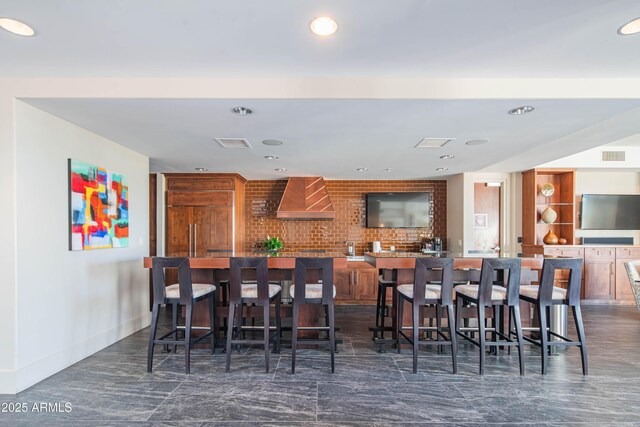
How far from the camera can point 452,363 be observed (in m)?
2.95

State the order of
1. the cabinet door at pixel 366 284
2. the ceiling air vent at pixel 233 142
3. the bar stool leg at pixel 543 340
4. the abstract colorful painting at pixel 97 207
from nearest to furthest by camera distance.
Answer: the bar stool leg at pixel 543 340, the abstract colorful painting at pixel 97 207, the ceiling air vent at pixel 233 142, the cabinet door at pixel 366 284

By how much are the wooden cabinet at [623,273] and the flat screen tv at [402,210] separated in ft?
10.5

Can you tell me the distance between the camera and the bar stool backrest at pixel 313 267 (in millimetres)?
2799

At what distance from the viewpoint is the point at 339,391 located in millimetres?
2508

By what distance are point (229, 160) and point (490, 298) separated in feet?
11.8

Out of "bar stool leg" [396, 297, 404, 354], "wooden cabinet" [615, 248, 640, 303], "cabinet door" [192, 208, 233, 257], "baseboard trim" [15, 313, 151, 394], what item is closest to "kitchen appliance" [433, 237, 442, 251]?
"wooden cabinet" [615, 248, 640, 303]

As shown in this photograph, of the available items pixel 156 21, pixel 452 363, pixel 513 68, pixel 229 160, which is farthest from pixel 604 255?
pixel 156 21

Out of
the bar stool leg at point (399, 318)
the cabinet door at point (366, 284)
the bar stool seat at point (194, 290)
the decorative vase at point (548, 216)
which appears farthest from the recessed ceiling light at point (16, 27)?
the decorative vase at point (548, 216)

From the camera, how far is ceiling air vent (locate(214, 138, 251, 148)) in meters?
3.47

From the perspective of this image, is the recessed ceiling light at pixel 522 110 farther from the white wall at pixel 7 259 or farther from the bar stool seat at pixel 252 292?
the white wall at pixel 7 259

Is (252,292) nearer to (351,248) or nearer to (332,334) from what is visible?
(332,334)

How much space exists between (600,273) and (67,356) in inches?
301

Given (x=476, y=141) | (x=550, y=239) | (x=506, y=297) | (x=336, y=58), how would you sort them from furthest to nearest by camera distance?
(x=550, y=239) < (x=476, y=141) < (x=506, y=297) < (x=336, y=58)

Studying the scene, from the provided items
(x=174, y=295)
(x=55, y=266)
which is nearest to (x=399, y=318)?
(x=174, y=295)
